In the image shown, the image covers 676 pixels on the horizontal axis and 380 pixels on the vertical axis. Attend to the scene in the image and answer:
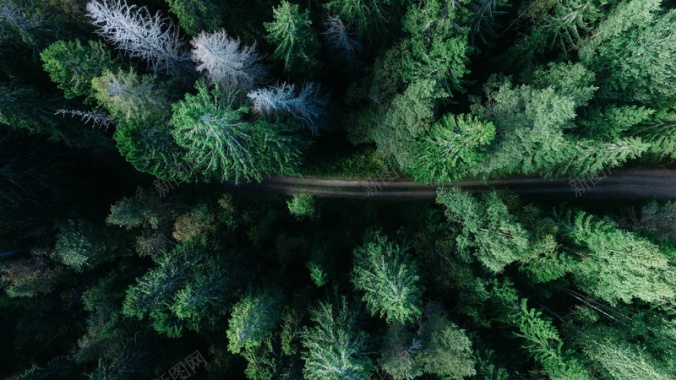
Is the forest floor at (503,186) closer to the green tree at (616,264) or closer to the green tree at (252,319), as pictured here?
the green tree at (616,264)

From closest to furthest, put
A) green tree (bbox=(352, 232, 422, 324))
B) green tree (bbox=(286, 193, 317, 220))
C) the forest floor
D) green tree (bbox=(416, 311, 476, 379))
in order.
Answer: green tree (bbox=(352, 232, 422, 324)) < green tree (bbox=(416, 311, 476, 379)) < green tree (bbox=(286, 193, 317, 220)) < the forest floor

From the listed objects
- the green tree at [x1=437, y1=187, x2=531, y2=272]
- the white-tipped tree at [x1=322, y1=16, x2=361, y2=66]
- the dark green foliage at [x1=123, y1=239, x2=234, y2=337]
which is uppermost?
the white-tipped tree at [x1=322, y1=16, x2=361, y2=66]

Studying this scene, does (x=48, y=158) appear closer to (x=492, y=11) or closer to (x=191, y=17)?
(x=191, y=17)

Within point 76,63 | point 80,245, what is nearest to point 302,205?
point 76,63

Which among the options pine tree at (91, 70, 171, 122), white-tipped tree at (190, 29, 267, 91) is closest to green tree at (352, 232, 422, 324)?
white-tipped tree at (190, 29, 267, 91)

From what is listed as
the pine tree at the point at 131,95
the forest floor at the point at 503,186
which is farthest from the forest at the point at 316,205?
the forest floor at the point at 503,186

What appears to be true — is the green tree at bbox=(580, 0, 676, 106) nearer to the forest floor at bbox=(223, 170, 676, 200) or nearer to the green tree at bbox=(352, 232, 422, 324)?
the forest floor at bbox=(223, 170, 676, 200)

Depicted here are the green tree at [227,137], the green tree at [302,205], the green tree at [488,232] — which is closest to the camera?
the green tree at [227,137]
